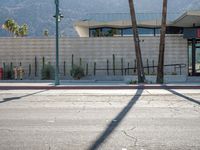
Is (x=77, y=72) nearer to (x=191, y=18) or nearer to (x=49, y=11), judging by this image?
(x=191, y=18)

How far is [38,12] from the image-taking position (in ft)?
577

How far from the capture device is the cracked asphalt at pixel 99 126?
8527mm

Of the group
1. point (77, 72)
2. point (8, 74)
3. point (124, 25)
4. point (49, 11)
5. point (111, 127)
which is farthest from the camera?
point (49, 11)

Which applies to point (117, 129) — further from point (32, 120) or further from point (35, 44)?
point (35, 44)

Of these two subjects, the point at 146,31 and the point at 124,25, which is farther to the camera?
the point at 146,31

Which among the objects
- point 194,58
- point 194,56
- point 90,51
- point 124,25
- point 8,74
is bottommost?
point 8,74

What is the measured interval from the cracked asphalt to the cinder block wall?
1896 centimetres

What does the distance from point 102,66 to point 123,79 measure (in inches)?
140

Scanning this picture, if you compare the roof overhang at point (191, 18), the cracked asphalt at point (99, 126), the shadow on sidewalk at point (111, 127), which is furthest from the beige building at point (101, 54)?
the shadow on sidewalk at point (111, 127)

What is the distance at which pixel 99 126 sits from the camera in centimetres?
1063

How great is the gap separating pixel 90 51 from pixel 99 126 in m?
24.5

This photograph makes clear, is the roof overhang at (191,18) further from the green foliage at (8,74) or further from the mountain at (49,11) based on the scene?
the mountain at (49,11)

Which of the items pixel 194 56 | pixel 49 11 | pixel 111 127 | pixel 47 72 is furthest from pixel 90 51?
pixel 49 11

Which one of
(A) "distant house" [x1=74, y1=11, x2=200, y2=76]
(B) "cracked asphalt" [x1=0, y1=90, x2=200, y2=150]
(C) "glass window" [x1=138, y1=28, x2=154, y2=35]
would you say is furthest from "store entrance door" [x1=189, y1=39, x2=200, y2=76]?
(B) "cracked asphalt" [x1=0, y1=90, x2=200, y2=150]
